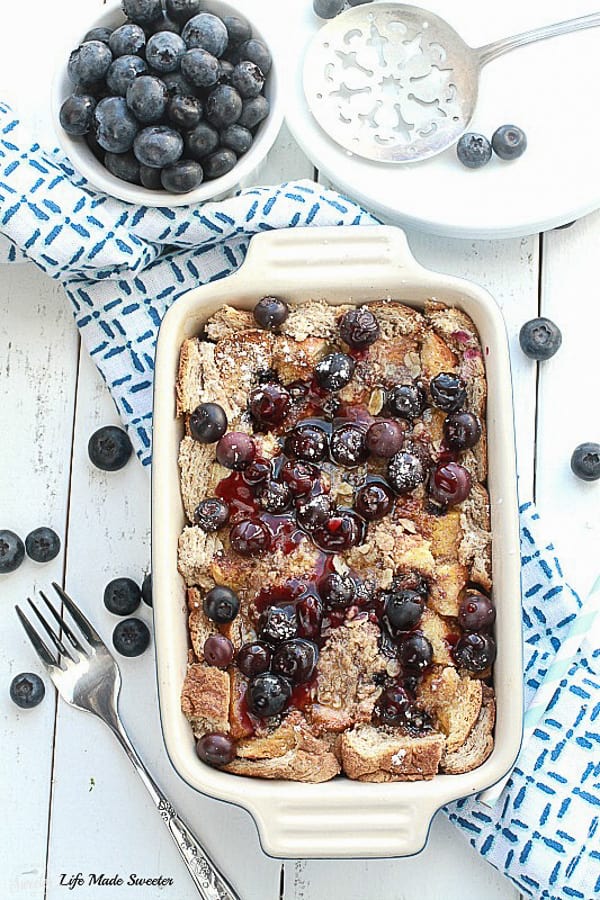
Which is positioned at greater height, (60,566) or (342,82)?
(342,82)

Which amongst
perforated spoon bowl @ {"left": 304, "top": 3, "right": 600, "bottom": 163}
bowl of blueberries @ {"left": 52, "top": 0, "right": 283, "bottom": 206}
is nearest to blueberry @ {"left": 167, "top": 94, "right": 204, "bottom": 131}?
bowl of blueberries @ {"left": 52, "top": 0, "right": 283, "bottom": 206}

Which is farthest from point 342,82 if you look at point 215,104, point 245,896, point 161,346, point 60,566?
point 245,896

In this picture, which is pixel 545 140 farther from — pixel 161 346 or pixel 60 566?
pixel 60 566

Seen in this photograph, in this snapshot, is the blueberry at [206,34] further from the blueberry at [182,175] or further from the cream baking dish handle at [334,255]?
the cream baking dish handle at [334,255]

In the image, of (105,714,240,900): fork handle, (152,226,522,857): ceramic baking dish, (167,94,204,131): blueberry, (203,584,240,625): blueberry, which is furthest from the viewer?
(105,714,240,900): fork handle

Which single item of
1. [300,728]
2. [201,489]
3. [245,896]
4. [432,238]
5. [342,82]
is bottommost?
[245,896]

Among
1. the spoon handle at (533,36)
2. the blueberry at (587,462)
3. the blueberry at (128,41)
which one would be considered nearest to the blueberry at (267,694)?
the blueberry at (587,462)

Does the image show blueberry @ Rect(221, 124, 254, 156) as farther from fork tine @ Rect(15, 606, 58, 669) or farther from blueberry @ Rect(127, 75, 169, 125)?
fork tine @ Rect(15, 606, 58, 669)
